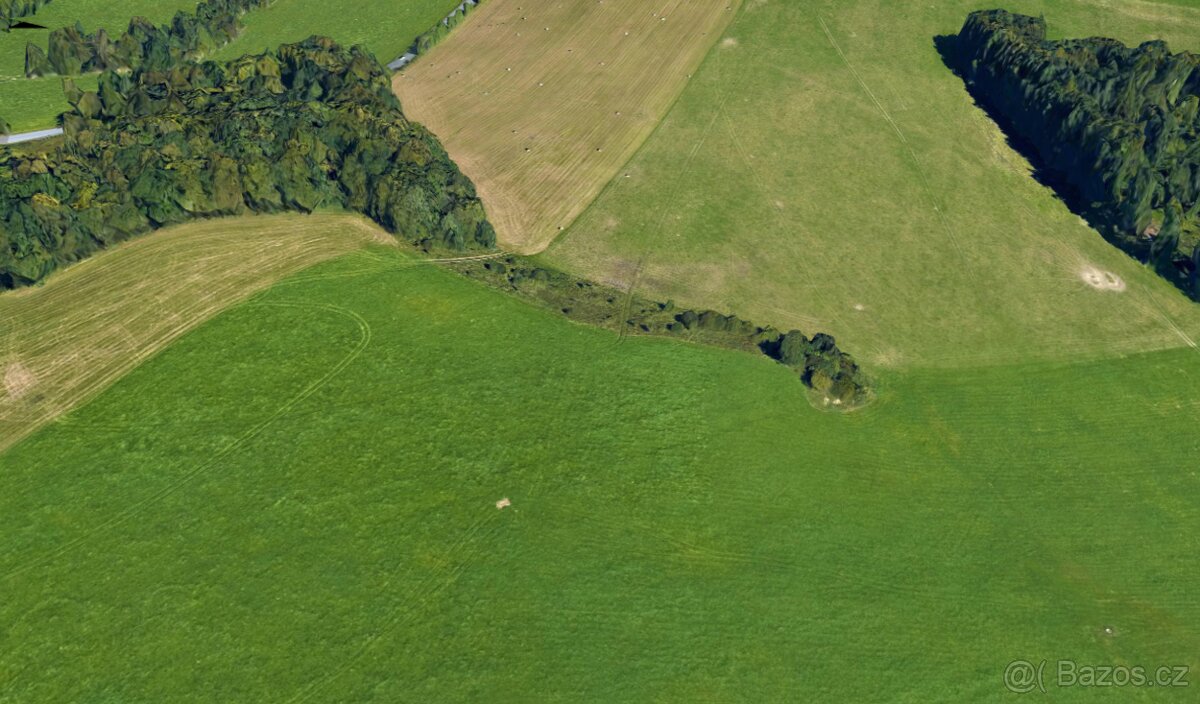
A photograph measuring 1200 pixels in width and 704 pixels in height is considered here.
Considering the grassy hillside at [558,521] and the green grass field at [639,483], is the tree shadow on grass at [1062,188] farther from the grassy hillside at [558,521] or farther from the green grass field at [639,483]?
the grassy hillside at [558,521]

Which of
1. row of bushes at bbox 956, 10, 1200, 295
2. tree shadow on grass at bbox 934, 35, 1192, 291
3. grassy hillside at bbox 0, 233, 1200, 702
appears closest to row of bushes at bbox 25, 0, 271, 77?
grassy hillside at bbox 0, 233, 1200, 702

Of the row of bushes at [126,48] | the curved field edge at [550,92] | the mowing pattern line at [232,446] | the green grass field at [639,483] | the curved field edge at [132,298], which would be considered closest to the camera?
the green grass field at [639,483]

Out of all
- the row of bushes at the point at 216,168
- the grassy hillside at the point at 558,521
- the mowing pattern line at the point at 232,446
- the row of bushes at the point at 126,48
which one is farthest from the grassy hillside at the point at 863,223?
the row of bushes at the point at 126,48

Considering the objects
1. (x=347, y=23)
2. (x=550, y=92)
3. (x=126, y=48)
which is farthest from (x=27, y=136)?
(x=550, y=92)

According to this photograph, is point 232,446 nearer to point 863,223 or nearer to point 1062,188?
point 863,223

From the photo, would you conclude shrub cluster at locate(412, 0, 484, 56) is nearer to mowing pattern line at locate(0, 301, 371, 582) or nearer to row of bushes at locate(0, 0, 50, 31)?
row of bushes at locate(0, 0, 50, 31)

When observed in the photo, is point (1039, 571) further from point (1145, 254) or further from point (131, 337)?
point (131, 337)
